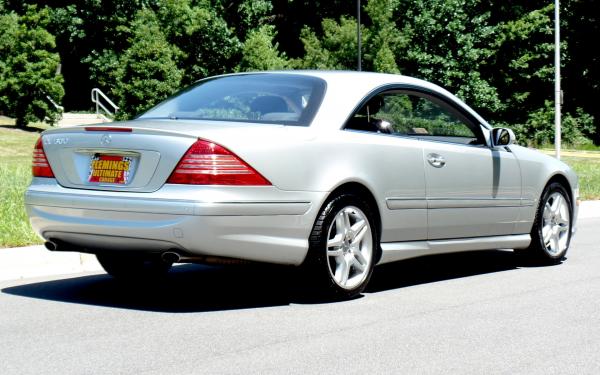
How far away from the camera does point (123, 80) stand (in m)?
39.2

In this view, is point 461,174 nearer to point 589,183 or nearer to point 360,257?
point 360,257

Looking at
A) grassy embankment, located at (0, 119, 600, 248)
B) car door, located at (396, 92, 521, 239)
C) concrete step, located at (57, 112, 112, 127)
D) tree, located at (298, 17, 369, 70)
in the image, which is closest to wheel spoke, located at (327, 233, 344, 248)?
car door, located at (396, 92, 521, 239)

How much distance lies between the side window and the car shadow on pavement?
45.8 inches

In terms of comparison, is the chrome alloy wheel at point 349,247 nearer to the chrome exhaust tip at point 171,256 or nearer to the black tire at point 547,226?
the chrome exhaust tip at point 171,256

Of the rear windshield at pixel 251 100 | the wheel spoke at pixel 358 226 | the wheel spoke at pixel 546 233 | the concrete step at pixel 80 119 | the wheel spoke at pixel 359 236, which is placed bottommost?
the concrete step at pixel 80 119

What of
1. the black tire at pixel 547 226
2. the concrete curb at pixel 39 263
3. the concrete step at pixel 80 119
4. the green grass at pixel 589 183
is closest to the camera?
the concrete curb at pixel 39 263

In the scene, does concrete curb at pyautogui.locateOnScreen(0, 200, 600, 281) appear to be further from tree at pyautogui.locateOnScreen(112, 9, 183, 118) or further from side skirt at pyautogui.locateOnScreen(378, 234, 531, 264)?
tree at pyautogui.locateOnScreen(112, 9, 183, 118)

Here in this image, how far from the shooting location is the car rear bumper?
6.26 meters

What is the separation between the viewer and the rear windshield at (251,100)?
23.1 feet

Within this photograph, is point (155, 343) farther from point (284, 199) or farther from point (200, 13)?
point (200, 13)

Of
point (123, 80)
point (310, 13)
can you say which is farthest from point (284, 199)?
point (310, 13)

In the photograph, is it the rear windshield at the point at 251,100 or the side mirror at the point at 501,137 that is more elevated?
the rear windshield at the point at 251,100

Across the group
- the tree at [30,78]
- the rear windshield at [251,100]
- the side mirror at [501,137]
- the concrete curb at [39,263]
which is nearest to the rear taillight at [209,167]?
the rear windshield at [251,100]

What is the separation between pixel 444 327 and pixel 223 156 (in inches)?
66.3
